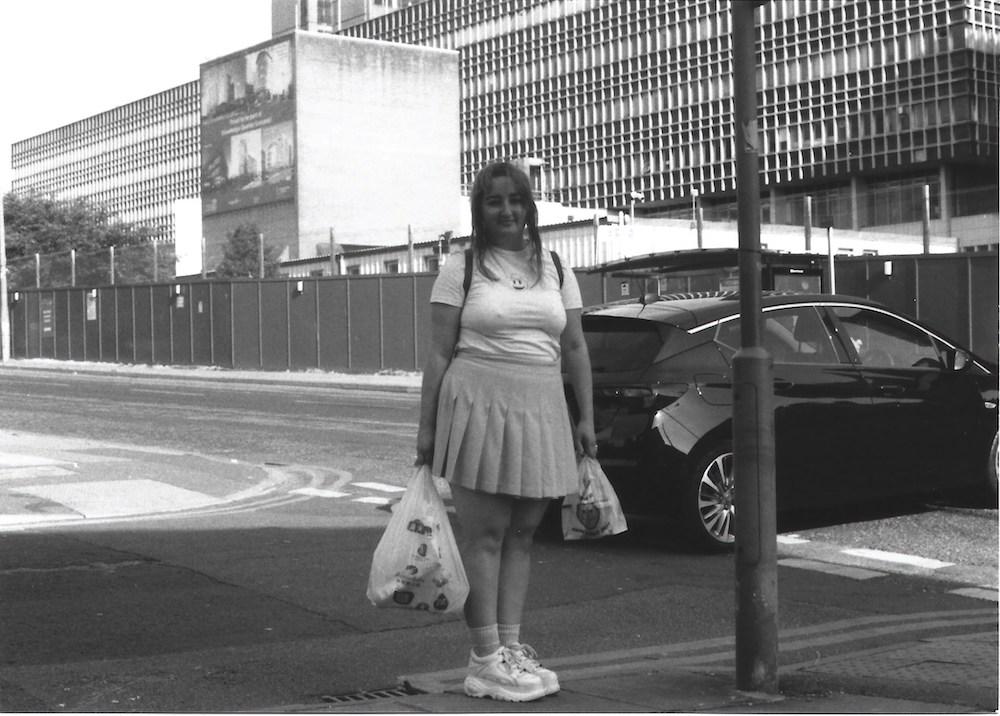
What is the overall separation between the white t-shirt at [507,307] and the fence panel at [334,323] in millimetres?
34215

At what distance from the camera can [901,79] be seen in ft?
268

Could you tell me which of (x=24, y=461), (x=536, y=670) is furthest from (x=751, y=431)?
(x=24, y=461)

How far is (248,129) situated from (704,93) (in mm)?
29535

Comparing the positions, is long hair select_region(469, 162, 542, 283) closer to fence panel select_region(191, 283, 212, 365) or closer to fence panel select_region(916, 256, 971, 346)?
fence panel select_region(916, 256, 971, 346)

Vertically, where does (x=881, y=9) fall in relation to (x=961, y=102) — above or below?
above

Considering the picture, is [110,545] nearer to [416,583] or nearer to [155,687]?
[155,687]

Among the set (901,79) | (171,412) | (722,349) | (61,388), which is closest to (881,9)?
(901,79)

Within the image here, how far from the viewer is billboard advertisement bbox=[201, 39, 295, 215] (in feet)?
294

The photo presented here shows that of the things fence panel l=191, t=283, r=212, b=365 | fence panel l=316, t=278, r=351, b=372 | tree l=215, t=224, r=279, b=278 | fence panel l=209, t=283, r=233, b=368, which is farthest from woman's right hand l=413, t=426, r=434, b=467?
tree l=215, t=224, r=279, b=278

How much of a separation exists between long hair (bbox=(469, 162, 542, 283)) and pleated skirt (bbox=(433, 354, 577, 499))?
0.34m

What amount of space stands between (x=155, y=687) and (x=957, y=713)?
2.74m

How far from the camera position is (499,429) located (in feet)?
15.8

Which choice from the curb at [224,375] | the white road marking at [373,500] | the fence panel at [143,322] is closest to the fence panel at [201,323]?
the curb at [224,375]

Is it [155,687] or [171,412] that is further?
[171,412]
